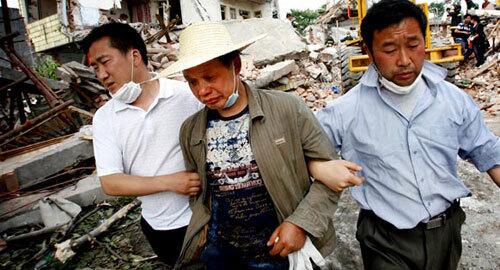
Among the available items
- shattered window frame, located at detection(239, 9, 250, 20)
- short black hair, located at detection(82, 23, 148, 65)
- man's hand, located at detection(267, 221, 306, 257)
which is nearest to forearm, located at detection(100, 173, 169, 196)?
man's hand, located at detection(267, 221, 306, 257)

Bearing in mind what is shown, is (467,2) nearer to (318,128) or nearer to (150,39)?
(150,39)

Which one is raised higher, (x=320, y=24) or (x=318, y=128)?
(x=320, y=24)

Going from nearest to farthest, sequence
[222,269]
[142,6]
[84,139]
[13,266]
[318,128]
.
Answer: [318,128]
[222,269]
[13,266]
[84,139]
[142,6]

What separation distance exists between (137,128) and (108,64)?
0.46 metres

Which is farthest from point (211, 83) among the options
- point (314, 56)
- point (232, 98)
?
point (314, 56)

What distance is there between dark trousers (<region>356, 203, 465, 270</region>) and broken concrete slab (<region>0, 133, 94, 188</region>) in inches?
187

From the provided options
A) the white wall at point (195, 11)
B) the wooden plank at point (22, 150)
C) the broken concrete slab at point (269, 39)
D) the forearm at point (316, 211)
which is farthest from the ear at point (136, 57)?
the white wall at point (195, 11)

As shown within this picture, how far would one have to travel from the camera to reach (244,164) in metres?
1.66

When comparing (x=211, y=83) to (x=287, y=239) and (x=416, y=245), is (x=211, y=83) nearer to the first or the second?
(x=287, y=239)

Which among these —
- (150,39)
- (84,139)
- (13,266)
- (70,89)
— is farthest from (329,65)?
(13,266)

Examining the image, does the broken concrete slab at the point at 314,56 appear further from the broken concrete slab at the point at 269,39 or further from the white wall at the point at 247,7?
the white wall at the point at 247,7

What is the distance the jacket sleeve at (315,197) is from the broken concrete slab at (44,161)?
4.56 metres

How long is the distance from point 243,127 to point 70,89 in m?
7.91

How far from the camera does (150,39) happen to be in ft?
39.7
